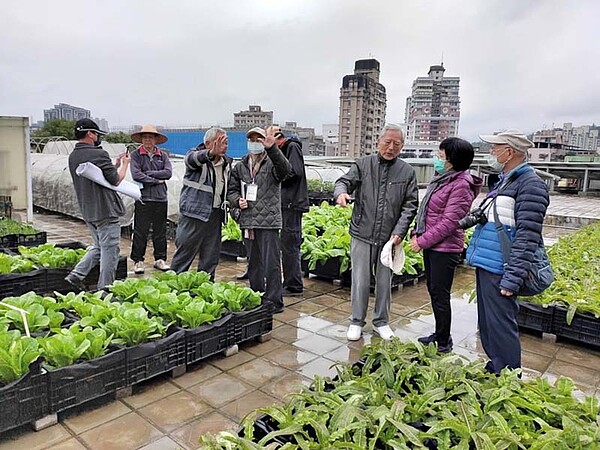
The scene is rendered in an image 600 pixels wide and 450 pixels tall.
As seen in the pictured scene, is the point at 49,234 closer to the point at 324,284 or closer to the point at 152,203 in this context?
the point at 152,203

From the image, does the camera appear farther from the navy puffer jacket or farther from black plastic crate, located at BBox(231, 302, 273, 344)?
black plastic crate, located at BBox(231, 302, 273, 344)

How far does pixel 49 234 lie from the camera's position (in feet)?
23.8

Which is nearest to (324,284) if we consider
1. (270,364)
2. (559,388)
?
(270,364)

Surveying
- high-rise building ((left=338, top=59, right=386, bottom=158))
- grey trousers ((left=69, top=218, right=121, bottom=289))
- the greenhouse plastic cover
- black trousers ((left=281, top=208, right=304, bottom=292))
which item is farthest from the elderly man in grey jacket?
high-rise building ((left=338, top=59, right=386, bottom=158))

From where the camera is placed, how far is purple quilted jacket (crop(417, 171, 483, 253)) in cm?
292

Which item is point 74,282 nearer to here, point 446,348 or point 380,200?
point 380,200

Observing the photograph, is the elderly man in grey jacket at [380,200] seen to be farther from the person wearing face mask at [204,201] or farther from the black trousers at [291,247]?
the person wearing face mask at [204,201]

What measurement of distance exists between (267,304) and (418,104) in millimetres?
67103

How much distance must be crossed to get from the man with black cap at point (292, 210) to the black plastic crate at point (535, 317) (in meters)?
2.00

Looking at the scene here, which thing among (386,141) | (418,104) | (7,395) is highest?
(418,104)

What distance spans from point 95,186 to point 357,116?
45.0m

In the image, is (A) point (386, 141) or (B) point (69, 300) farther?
(A) point (386, 141)

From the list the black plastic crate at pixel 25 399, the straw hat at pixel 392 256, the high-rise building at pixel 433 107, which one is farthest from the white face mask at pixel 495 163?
the high-rise building at pixel 433 107

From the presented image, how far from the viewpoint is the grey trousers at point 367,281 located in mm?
3287
